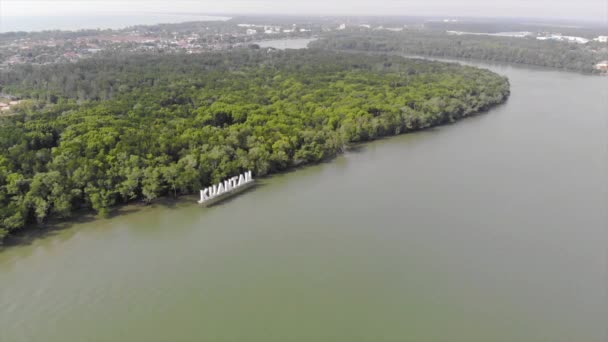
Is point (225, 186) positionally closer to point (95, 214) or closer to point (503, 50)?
point (95, 214)

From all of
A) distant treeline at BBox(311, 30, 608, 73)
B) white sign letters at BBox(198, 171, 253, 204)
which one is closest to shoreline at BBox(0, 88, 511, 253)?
white sign letters at BBox(198, 171, 253, 204)

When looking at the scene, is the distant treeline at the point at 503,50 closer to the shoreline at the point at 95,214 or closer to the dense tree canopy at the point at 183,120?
the dense tree canopy at the point at 183,120

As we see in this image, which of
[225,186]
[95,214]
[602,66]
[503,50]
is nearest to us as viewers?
[95,214]

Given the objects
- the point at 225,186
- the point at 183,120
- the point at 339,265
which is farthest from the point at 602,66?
the point at 339,265

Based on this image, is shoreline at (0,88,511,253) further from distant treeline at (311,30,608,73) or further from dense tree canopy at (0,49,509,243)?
distant treeline at (311,30,608,73)

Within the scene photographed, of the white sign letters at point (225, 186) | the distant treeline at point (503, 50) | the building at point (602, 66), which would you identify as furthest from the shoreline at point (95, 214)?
the distant treeline at point (503, 50)

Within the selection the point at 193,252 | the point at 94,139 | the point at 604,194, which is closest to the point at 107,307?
the point at 193,252
